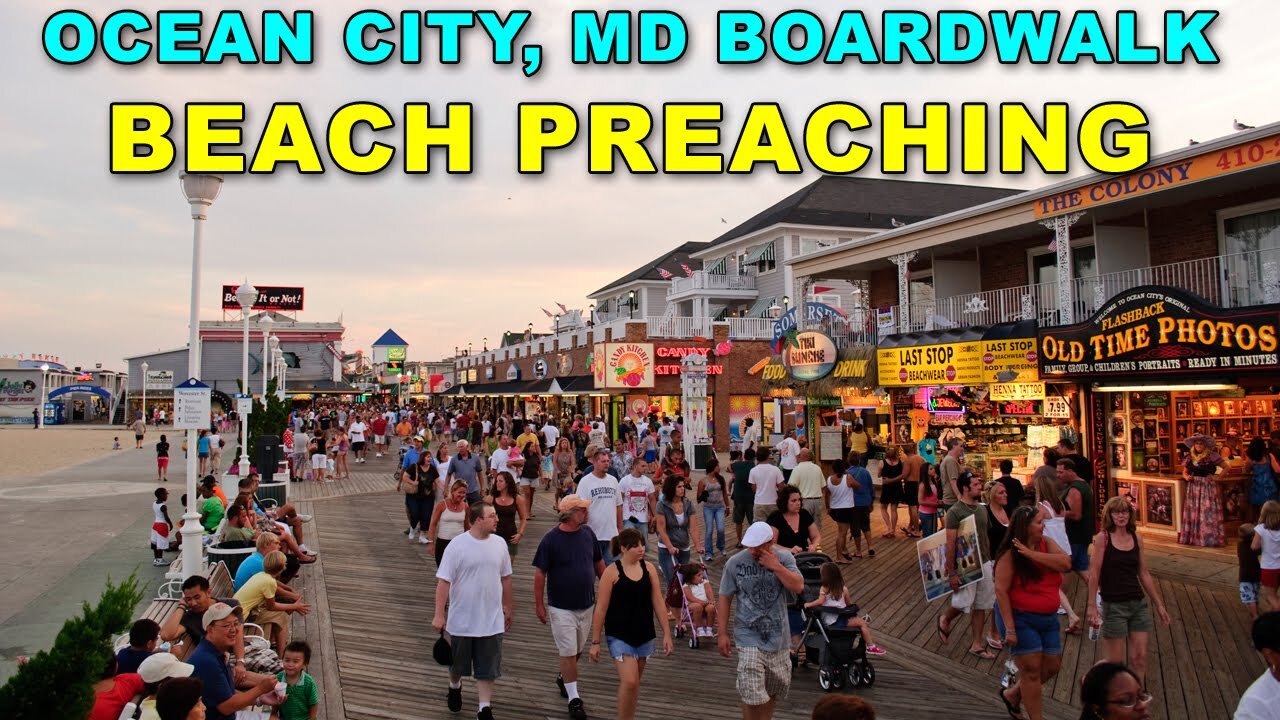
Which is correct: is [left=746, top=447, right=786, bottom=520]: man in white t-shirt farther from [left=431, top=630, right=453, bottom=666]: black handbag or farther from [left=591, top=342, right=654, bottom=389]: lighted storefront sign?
[left=591, top=342, right=654, bottom=389]: lighted storefront sign

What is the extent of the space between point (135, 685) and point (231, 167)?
8304 mm

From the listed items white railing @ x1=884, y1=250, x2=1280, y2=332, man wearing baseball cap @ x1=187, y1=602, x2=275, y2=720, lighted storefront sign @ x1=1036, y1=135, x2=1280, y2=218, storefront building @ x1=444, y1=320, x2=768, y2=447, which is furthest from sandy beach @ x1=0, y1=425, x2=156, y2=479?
lighted storefront sign @ x1=1036, y1=135, x2=1280, y2=218

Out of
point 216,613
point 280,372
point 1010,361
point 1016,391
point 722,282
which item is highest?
point 722,282

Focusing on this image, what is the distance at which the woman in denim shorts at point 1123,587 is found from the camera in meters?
6.25

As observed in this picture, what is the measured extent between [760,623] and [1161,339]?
33.0 feet

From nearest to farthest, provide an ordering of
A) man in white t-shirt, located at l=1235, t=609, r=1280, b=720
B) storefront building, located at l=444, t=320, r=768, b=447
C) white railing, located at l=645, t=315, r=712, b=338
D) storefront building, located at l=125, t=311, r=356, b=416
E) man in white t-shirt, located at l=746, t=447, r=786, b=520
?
man in white t-shirt, located at l=1235, t=609, r=1280, b=720 → man in white t-shirt, located at l=746, t=447, r=786, b=520 → storefront building, located at l=444, t=320, r=768, b=447 → white railing, located at l=645, t=315, r=712, b=338 → storefront building, located at l=125, t=311, r=356, b=416

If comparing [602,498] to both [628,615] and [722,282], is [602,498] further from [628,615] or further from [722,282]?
[722,282]

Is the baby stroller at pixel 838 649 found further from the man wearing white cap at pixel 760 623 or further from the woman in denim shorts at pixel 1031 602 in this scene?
the man wearing white cap at pixel 760 623

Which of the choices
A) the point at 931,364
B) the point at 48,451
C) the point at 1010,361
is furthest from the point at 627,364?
the point at 48,451

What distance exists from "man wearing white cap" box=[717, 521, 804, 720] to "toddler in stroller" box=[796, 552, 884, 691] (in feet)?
5.86

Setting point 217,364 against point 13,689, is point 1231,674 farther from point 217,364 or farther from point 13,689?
point 217,364

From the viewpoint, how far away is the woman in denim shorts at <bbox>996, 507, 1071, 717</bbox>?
19.1 feet

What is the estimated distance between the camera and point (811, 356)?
2114 centimetres

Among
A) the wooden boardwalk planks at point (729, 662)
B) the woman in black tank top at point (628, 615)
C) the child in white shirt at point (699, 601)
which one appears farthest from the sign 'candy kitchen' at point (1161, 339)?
the woman in black tank top at point (628, 615)
